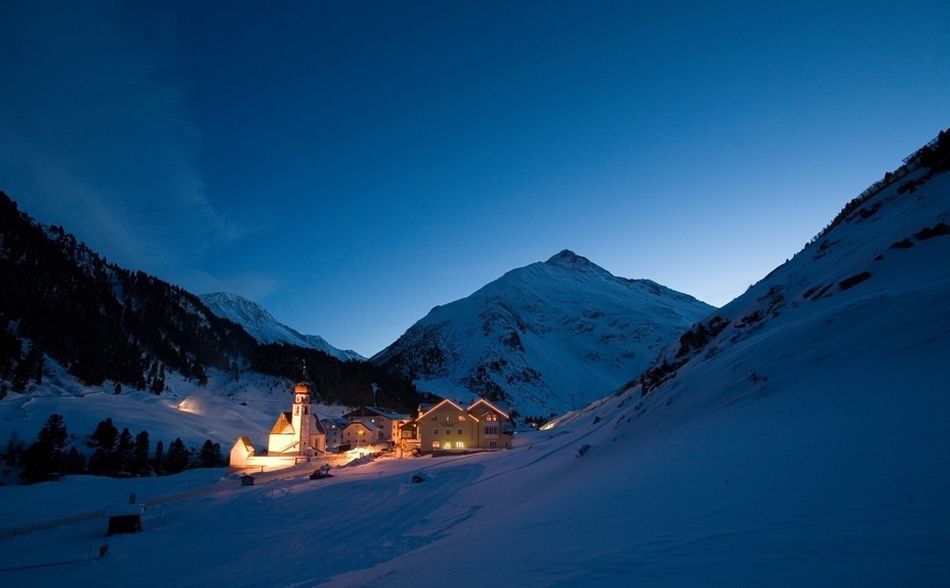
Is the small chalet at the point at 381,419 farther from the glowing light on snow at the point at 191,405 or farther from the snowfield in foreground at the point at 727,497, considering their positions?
the snowfield in foreground at the point at 727,497

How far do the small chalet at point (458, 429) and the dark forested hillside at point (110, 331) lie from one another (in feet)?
219

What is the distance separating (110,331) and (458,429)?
102879 mm

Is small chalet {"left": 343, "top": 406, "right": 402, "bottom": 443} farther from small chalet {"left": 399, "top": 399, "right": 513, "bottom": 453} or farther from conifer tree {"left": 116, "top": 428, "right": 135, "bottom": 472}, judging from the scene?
conifer tree {"left": 116, "top": 428, "right": 135, "bottom": 472}

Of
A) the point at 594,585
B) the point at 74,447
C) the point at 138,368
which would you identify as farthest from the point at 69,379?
the point at 594,585

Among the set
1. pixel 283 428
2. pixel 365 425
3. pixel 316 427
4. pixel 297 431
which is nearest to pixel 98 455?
pixel 283 428

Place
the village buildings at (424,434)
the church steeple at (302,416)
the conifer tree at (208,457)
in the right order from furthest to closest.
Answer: the church steeple at (302,416) → the conifer tree at (208,457) → the village buildings at (424,434)

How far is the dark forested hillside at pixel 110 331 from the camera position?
98.9 metres

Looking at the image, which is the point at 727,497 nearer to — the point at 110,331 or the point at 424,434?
the point at 424,434

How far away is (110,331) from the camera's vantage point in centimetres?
12256

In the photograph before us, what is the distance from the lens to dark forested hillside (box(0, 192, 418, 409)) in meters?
98.9

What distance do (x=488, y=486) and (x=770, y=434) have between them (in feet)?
65.0

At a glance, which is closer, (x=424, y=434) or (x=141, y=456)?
(x=141, y=456)

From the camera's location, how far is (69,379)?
94.9m

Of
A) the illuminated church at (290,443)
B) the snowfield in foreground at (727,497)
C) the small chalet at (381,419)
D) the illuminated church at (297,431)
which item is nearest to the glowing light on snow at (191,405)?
the small chalet at (381,419)
